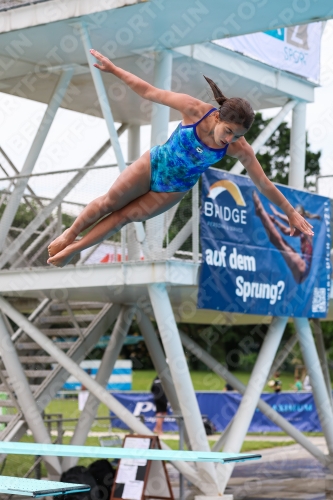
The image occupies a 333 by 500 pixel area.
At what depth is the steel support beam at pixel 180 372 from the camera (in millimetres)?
12664

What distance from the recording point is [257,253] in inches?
535

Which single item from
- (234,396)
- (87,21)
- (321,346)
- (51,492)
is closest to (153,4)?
(87,21)

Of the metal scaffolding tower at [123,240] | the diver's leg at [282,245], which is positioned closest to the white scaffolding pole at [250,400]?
the metal scaffolding tower at [123,240]

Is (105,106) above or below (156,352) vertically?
above

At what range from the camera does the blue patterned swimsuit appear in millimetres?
6820

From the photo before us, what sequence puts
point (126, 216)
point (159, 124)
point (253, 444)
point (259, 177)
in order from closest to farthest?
1. point (259, 177)
2. point (126, 216)
3. point (159, 124)
4. point (253, 444)

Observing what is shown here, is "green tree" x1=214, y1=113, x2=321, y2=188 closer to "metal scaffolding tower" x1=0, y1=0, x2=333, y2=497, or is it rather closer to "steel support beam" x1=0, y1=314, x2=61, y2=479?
"metal scaffolding tower" x1=0, y1=0, x2=333, y2=497

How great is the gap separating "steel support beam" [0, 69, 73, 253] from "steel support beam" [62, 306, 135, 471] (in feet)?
8.62

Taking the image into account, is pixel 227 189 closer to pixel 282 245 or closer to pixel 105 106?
pixel 282 245

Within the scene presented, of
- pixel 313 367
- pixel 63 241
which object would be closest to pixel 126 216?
pixel 63 241

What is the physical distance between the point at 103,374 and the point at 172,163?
9214 millimetres

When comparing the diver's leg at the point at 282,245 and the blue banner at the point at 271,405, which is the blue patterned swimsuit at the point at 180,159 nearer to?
the diver's leg at the point at 282,245

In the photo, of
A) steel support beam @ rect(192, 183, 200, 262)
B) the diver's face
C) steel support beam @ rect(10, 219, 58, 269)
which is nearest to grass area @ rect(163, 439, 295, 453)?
steel support beam @ rect(10, 219, 58, 269)

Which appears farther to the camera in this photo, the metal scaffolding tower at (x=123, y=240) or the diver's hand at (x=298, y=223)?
the metal scaffolding tower at (x=123, y=240)
